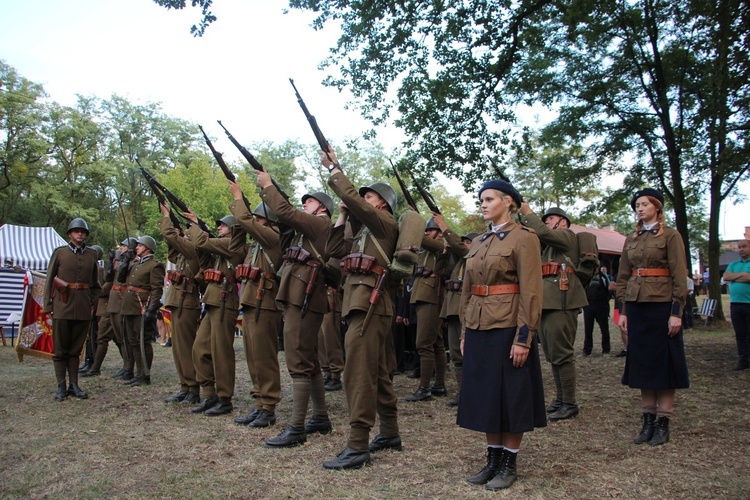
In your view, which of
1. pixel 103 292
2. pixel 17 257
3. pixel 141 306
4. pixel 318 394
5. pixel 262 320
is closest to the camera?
pixel 318 394

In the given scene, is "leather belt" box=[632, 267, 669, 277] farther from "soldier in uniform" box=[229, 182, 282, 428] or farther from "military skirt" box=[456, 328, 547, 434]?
"soldier in uniform" box=[229, 182, 282, 428]

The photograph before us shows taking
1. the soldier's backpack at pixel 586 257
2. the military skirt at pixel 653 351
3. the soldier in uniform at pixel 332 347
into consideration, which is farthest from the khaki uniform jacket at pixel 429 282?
the military skirt at pixel 653 351

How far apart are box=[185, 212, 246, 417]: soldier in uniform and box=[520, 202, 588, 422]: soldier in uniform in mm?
3463

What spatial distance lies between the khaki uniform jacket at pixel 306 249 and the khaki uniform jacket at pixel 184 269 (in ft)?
8.11

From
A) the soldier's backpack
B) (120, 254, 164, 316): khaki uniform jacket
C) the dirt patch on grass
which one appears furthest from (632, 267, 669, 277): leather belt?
(120, 254, 164, 316): khaki uniform jacket

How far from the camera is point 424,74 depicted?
1182 cm

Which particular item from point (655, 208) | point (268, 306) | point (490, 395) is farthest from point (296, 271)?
point (655, 208)

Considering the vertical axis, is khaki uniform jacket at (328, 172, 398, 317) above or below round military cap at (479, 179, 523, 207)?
below

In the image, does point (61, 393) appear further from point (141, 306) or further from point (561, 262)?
point (561, 262)

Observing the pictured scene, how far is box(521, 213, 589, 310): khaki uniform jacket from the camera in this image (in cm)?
636

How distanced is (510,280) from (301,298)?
206 centimetres

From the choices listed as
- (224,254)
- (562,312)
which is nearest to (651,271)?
(562,312)

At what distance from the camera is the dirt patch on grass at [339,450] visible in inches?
162

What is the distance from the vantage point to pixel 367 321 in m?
4.77
